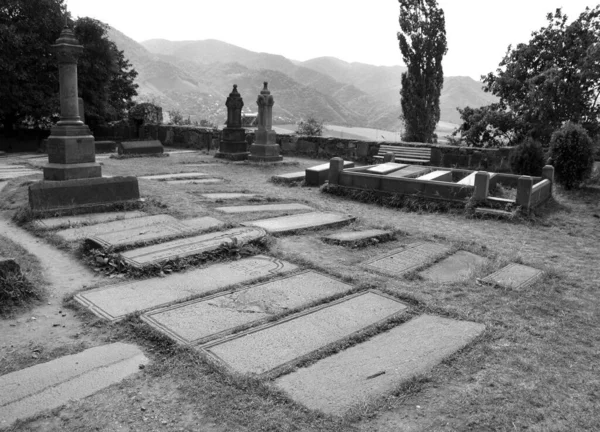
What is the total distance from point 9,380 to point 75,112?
17.3 ft

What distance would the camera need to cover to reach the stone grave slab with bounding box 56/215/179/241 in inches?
212

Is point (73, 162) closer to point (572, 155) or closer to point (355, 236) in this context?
point (355, 236)

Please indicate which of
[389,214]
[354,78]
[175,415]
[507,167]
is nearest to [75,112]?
[389,214]

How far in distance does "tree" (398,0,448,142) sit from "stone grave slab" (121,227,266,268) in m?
18.1

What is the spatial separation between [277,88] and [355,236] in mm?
82340

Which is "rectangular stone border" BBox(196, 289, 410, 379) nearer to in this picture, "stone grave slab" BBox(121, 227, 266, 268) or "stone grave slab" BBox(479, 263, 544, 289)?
"stone grave slab" BBox(479, 263, 544, 289)

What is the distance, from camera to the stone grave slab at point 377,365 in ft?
8.14

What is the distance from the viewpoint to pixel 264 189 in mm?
9070

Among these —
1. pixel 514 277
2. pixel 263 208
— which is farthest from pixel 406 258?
pixel 263 208

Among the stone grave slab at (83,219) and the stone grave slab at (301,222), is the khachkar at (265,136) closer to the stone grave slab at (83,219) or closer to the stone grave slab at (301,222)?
the stone grave slab at (301,222)

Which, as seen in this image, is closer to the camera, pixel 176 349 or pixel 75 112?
pixel 176 349

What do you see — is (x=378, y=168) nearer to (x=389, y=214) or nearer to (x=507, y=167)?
(x=389, y=214)

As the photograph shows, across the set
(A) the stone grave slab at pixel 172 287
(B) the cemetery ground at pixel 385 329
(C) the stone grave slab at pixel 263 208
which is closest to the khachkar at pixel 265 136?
(C) the stone grave slab at pixel 263 208

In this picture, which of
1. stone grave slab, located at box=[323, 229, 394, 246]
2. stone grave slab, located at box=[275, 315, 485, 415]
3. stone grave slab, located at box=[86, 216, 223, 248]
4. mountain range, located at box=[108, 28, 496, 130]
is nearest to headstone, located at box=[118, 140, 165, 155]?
stone grave slab, located at box=[86, 216, 223, 248]
